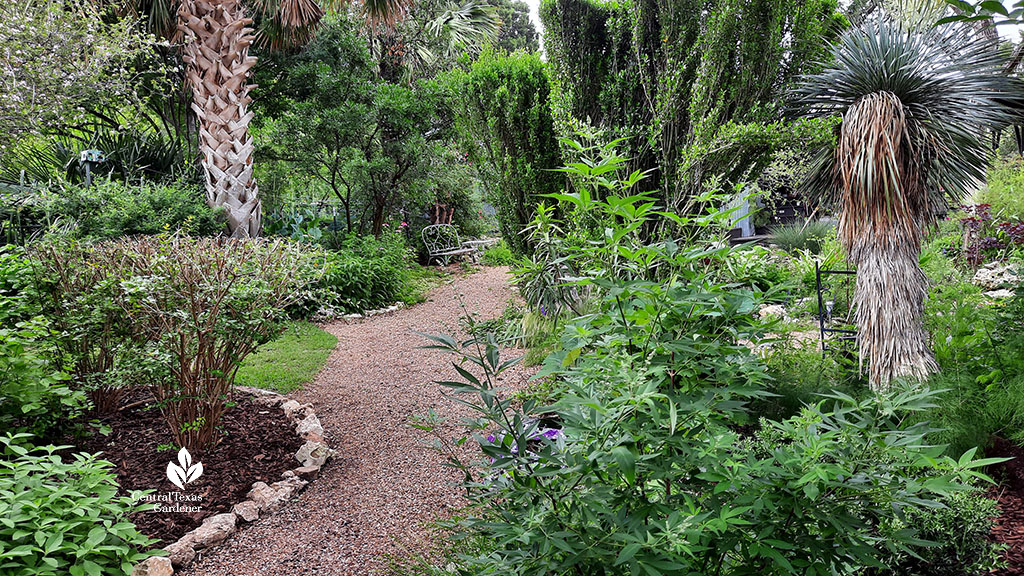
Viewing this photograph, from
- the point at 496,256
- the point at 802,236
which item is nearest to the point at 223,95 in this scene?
the point at 496,256

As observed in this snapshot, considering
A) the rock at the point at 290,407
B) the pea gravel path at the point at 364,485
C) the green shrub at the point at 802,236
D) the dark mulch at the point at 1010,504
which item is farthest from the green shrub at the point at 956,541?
the green shrub at the point at 802,236

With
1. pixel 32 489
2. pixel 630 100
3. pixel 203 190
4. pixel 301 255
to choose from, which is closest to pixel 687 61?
pixel 630 100

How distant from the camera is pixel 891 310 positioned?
372 cm

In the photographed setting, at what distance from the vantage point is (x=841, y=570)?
3.79ft

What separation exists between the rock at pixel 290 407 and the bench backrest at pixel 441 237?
799 cm

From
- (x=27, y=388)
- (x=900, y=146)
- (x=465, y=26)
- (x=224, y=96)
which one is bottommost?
(x=27, y=388)

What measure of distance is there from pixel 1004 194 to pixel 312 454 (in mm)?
9769

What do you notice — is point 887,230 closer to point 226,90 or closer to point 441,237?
point 226,90

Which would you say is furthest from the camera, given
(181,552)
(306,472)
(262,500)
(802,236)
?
(802,236)

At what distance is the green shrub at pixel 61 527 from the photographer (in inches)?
82.5

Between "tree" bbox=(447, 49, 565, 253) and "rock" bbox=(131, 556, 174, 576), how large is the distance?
4270mm

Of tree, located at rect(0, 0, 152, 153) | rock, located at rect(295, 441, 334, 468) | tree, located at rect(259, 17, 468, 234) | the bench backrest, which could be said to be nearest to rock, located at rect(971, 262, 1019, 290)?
rock, located at rect(295, 441, 334, 468)

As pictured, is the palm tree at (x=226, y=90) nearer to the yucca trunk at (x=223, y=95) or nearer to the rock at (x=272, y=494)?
the yucca trunk at (x=223, y=95)

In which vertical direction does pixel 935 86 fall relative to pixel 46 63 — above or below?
below
